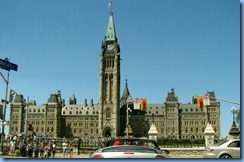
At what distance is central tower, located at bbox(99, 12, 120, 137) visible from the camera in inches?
4532

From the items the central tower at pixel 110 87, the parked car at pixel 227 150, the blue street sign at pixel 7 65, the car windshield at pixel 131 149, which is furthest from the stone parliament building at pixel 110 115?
the car windshield at pixel 131 149

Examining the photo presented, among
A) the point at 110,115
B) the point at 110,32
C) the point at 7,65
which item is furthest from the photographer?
the point at 110,32

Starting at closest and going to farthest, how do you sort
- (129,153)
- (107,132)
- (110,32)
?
(129,153) → (107,132) → (110,32)

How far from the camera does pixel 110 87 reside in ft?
385

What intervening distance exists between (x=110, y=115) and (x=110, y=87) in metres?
9.42

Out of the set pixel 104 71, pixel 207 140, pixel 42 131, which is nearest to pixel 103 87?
pixel 104 71

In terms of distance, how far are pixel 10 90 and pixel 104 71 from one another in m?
95.0

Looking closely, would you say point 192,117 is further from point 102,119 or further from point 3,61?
point 3,61

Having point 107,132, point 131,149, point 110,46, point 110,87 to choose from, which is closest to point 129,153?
point 131,149

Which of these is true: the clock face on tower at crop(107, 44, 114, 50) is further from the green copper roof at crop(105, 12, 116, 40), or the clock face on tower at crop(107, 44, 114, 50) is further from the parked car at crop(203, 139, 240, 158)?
the parked car at crop(203, 139, 240, 158)

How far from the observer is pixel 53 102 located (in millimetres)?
125438

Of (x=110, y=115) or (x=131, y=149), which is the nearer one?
(x=131, y=149)

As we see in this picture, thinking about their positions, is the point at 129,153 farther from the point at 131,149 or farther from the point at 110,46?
the point at 110,46

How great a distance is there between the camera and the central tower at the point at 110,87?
115125mm
